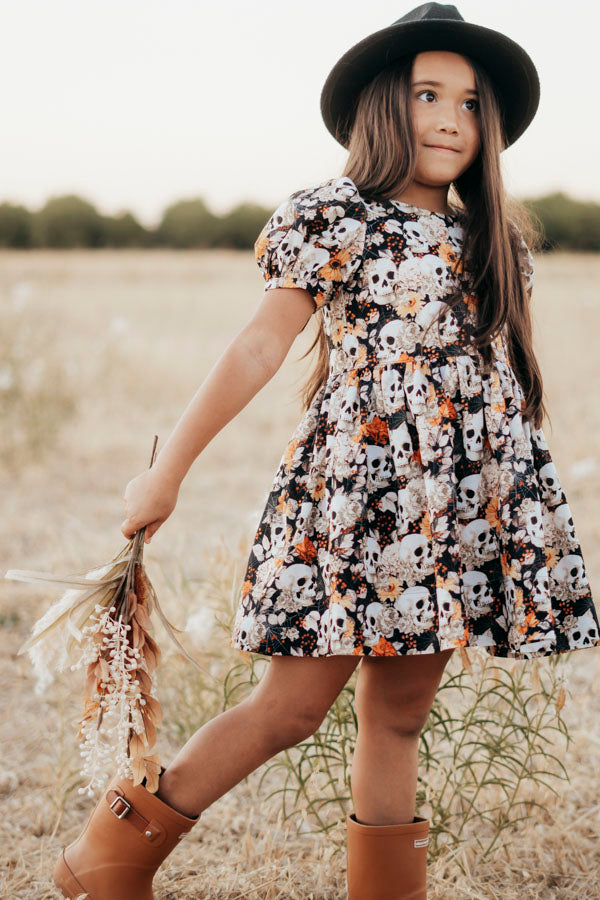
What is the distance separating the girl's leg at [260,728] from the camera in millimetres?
1496

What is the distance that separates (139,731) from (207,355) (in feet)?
28.0

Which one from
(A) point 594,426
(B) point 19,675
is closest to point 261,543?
(B) point 19,675

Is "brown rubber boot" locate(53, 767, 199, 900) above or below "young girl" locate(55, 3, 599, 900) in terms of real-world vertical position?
below

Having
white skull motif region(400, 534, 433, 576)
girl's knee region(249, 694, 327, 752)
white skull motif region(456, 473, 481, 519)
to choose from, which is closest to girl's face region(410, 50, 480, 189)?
white skull motif region(456, 473, 481, 519)

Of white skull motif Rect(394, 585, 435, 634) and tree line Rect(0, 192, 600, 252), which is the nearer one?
white skull motif Rect(394, 585, 435, 634)

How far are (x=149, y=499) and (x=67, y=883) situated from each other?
2.34ft

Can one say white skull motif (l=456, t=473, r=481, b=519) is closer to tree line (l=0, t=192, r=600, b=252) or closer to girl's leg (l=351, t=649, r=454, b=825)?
girl's leg (l=351, t=649, r=454, b=825)

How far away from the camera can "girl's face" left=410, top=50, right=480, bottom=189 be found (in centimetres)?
163

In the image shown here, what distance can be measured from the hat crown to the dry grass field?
629 mm

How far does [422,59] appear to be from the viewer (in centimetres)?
165

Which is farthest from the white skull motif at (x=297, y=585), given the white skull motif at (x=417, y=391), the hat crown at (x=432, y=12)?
the hat crown at (x=432, y=12)

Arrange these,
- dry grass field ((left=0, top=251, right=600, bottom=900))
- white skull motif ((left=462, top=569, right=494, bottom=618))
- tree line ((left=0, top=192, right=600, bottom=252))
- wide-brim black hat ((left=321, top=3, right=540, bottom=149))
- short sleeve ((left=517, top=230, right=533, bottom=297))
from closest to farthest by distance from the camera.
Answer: white skull motif ((left=462, top=569, right=494, bottom=618)), wide-brim black hat ((left=321, top=3, right=540, bottom=149)), short sleeve ((left=517, top=230, right=533, bottom=297)), dry grass field ((left=0, top=251, right=600, bottom=900)), tree line ((left=0, top=192, right=600, bottom=252))

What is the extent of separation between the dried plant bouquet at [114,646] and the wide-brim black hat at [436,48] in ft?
3.01

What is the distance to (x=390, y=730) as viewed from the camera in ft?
5.18
